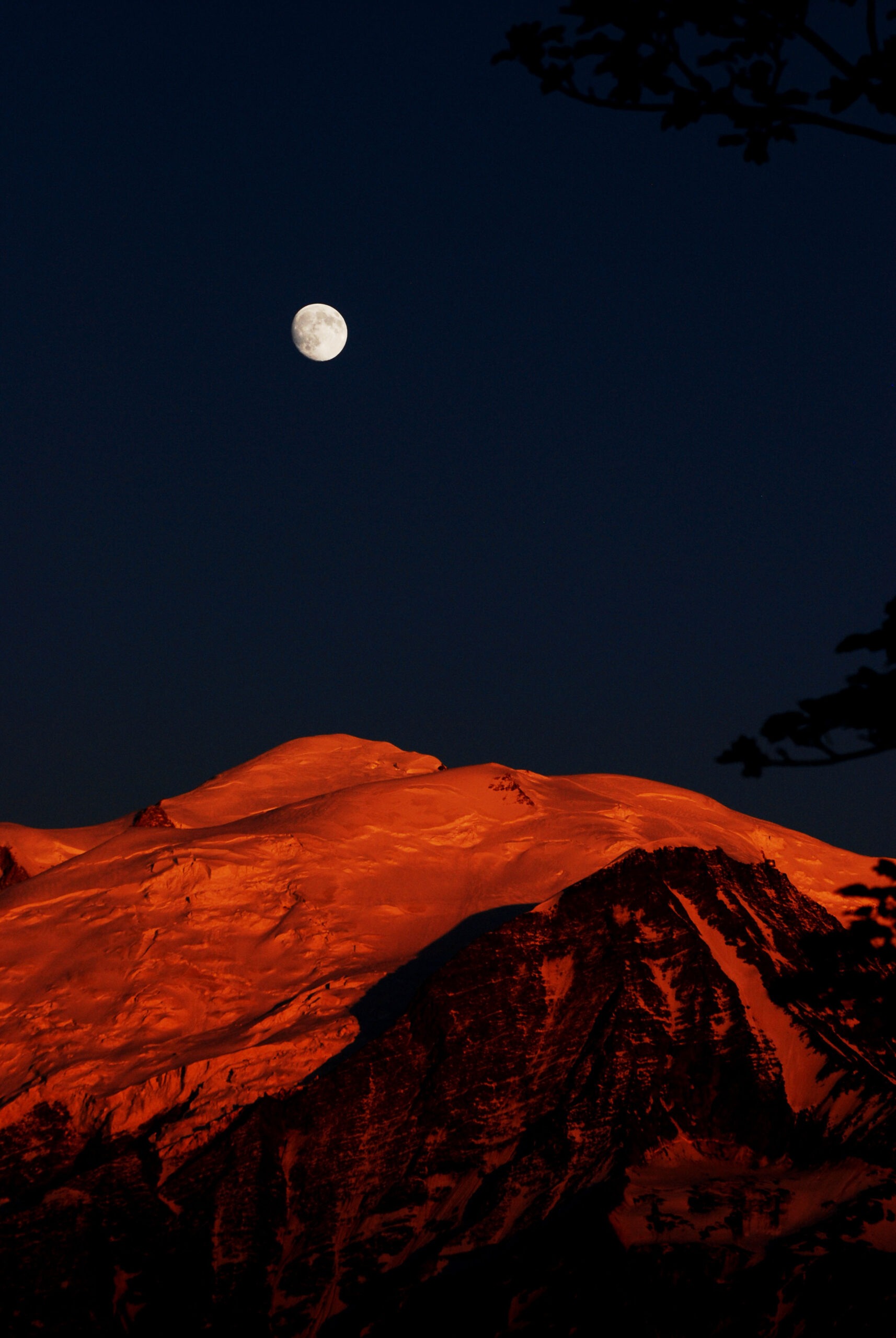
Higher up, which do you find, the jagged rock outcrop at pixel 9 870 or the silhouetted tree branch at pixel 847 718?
the jagged rock outcrop at pixel 9 870

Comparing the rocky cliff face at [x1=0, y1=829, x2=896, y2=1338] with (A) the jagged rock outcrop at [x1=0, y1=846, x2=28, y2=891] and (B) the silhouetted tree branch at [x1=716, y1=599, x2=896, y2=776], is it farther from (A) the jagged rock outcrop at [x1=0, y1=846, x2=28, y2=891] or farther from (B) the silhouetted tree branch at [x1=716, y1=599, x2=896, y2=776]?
(B) the silhouetted tree branch at [x1=716, y1=599, x2=896, y2=776]

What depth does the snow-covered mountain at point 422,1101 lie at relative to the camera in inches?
1788

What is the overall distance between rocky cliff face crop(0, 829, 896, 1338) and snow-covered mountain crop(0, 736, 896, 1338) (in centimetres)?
14

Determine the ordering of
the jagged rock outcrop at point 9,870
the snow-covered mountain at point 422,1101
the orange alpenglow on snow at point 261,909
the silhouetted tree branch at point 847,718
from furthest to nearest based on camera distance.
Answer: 1. the jagged rock outcrop at point 9,870
2. the orange alpenglow on snow at point 261,909
3. the snow-covered mountain at point 422,1101
4. the silhouetted tree branch at point 847,718

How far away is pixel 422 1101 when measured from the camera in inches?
2228

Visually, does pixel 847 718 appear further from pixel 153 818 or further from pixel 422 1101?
pixel 153 818

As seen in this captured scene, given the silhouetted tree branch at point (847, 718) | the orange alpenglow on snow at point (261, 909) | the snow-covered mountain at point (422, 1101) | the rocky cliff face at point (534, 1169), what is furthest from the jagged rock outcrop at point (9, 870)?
the silhouetted tree branch at point (847, 718)

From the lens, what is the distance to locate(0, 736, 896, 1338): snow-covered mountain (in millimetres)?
45406

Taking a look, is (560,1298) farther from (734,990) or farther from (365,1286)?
(734,990)

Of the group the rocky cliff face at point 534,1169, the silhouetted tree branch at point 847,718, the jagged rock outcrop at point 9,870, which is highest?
the jagged rock outcrop at point 9,870

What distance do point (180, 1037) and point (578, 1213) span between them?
1061 inches

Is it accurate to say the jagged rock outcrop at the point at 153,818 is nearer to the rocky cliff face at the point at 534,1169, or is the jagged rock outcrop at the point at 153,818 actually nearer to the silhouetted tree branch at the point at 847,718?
the rocky cliff face at the point at 534,1169

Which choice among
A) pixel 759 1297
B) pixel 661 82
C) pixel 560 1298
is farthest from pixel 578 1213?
pixel 661 82

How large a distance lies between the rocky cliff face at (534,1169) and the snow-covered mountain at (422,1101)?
0.47ft
